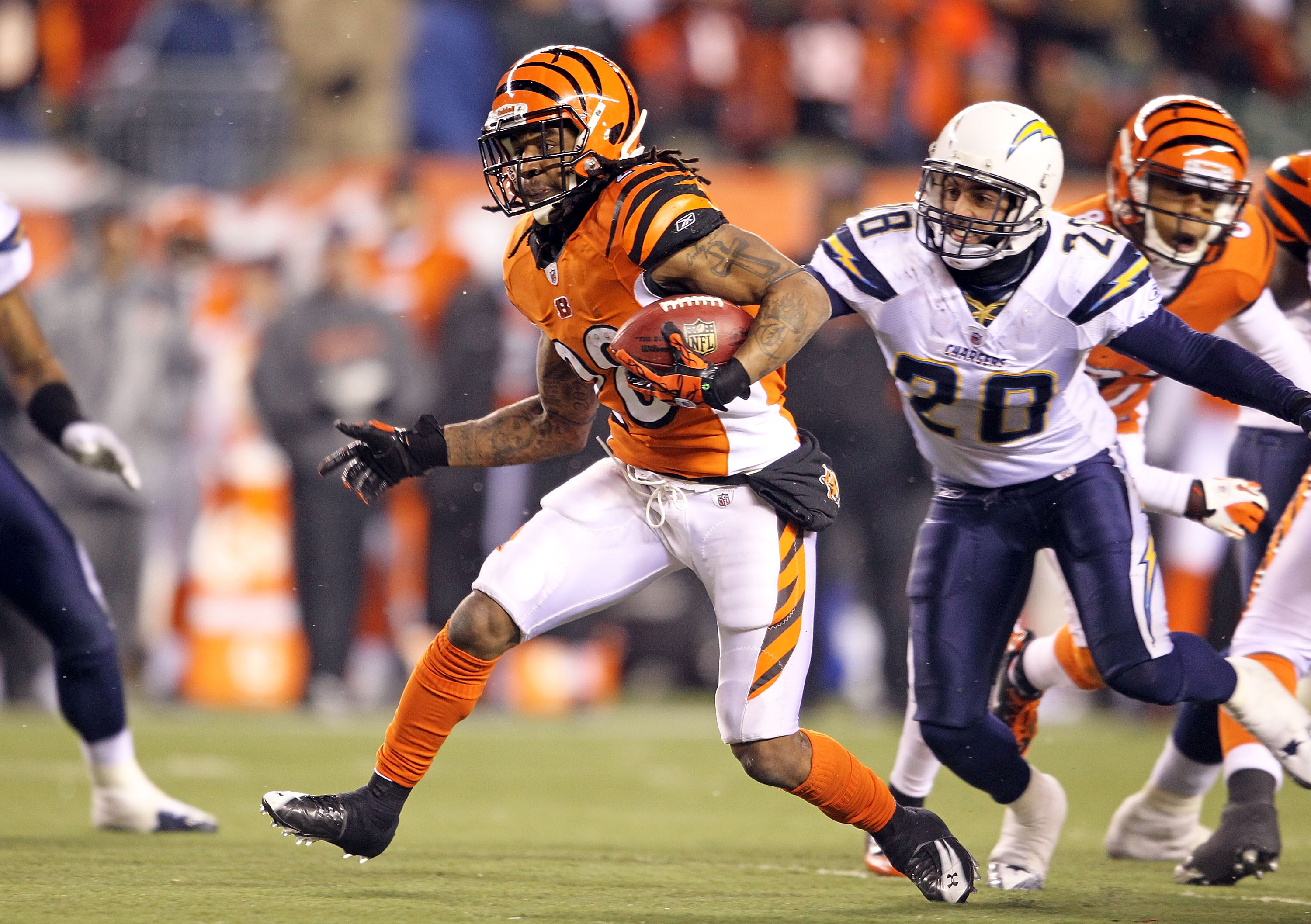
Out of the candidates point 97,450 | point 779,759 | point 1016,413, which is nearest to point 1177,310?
point 1016,413

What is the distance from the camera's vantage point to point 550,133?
3.78 metres

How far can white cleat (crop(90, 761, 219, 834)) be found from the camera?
15.7ft

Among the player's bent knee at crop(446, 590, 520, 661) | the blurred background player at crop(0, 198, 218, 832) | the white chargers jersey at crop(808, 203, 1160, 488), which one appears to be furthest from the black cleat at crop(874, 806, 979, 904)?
the blurred background player at crop(0, 198, 218, 832)

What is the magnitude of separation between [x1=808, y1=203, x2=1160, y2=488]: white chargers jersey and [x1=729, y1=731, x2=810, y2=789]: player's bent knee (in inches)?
32.0

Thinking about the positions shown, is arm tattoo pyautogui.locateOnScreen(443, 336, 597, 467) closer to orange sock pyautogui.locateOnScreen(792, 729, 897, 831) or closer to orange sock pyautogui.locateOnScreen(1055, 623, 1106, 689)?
orange sock pyautogui.locateOnScreen(792, 729, 897, 831)

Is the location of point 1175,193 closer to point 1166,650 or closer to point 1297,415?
point 1297,415

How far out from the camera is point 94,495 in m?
8.03

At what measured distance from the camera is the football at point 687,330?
354 centimetres

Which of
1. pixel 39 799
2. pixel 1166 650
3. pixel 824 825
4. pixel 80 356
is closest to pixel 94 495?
pixel 80 356

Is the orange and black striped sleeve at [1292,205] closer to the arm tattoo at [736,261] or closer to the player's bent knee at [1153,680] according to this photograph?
the player's bent knee at [1153,680]

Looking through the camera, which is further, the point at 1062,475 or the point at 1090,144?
the point at 1090,144

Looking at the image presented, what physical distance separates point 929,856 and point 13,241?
276 centimetres

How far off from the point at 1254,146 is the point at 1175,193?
4.62 meters

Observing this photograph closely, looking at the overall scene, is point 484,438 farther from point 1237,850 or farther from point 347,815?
point 1237,850
